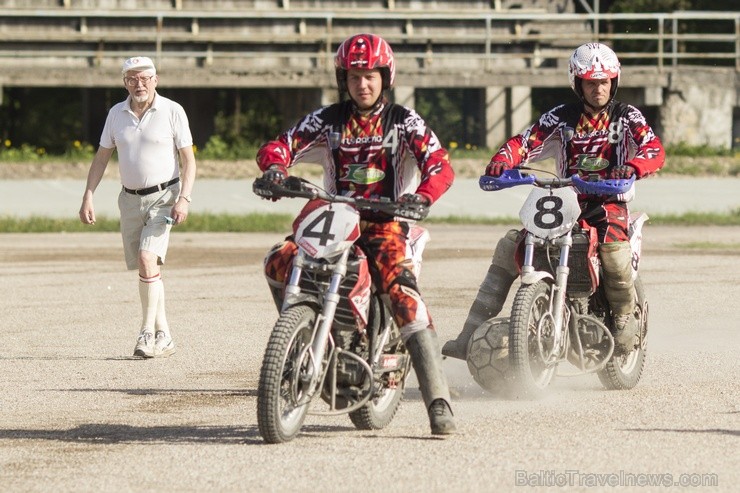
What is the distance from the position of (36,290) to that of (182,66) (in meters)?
15.9

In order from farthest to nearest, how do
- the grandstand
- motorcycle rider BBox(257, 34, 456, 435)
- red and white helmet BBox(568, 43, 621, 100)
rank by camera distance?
the grandstand, red and white helmet BBox(568, 43, 621, 100), motorcycle rider BBox(257, 34, 456, 435)

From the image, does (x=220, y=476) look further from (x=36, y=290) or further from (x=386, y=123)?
(x=36, y=290)

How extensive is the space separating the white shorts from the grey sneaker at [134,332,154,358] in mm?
523

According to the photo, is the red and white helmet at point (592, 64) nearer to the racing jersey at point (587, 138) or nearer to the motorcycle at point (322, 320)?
the racing jersey at point (587, 138)

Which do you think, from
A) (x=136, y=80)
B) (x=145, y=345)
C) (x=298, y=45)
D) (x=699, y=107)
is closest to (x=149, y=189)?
(x=136, y=80)

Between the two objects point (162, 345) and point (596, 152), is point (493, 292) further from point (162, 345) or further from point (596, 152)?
point (162, 345)

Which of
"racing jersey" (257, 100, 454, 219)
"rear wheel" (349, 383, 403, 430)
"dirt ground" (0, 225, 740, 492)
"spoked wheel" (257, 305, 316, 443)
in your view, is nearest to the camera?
"dirt ground" (0, 225, 740, 492)

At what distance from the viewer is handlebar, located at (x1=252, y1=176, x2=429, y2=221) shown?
23.3 ft

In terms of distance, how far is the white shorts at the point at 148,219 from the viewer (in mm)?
10523

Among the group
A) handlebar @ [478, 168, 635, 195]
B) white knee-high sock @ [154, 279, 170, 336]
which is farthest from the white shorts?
handlebar @ [478, 168, 635, 195]

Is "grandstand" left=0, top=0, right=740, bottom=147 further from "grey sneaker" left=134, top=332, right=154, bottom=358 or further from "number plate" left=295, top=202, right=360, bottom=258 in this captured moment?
"number plate" left=295, top=202, right=360, bottom=258

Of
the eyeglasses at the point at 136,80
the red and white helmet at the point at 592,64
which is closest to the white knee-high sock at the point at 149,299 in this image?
the eyeglasses at the point at 136,80

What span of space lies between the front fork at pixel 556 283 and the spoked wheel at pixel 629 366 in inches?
22.7

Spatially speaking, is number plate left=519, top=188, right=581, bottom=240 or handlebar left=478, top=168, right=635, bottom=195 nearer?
handlebar left=478, top=168, right=635, bottom=195
